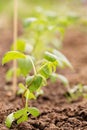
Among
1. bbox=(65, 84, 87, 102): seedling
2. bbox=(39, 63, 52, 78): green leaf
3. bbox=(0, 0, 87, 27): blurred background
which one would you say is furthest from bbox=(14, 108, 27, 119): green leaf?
bbox=(0, 0, 87, 27): blurred background

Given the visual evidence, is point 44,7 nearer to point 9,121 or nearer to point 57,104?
point 57,104

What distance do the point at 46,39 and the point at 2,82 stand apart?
1.19 m

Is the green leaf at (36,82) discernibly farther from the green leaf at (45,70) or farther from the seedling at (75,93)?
the seedling at (75,93)

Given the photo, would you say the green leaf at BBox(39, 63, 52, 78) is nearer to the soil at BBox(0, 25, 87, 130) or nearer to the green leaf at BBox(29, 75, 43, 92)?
the green leaf at BBox(29, 75, 43, 92)

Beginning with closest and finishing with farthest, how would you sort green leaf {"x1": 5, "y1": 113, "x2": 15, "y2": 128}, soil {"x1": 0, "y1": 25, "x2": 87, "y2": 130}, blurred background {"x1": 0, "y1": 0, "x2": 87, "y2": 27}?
green leaf {"x1": 5, "y1": 113, "x2": 15, "y2": 128} < soil {"x1": 0, "y1": 25, "x2": 87, "y2": 130} < blurred background {"x1": 0, "y1": 0, "x2": 87, "y2": 27}

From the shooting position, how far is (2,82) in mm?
2834

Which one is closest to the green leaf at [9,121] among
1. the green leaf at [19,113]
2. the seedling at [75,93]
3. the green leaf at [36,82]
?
the green leaf at [19,113]

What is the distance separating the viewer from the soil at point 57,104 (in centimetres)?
179

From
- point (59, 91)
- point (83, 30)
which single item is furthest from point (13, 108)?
point (83, 30)

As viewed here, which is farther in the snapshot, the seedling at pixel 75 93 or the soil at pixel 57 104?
the seedling at pixel 75 93

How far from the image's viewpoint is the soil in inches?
70.4

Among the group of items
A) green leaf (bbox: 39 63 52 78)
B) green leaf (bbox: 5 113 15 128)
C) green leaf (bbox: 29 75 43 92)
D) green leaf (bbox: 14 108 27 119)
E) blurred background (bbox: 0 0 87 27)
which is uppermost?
blurred background (bbox: 0 0 87 27)

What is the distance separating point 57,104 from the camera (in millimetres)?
2365

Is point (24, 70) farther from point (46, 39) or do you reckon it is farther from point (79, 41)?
point (79, 41)
